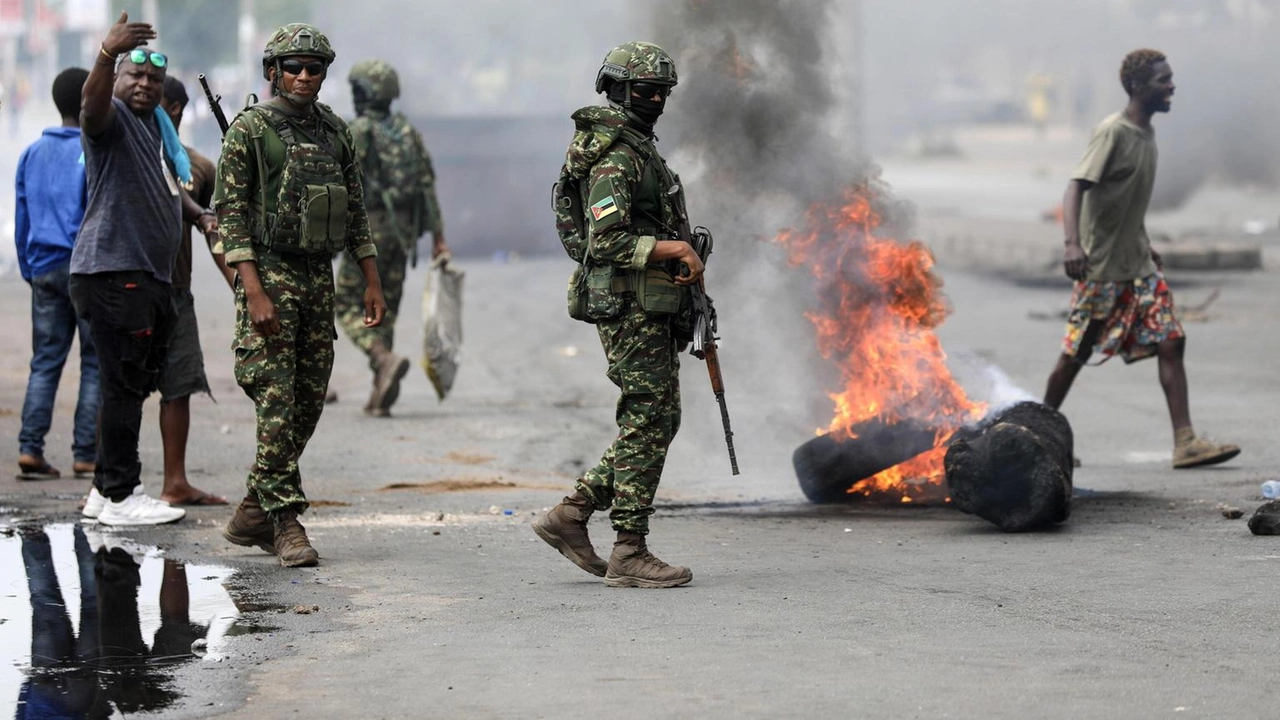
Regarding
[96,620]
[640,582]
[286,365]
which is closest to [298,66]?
[286,365]

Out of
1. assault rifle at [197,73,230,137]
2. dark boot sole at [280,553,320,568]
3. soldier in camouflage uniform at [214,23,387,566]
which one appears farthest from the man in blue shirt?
dark boot sole at [280,553,320,568]

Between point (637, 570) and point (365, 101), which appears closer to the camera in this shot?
point (637, 570)

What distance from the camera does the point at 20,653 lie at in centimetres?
472

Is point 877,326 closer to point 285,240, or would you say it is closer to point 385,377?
point 285,240

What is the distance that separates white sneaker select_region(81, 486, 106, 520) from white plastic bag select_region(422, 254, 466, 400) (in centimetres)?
337

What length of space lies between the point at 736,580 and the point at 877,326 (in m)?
1.91

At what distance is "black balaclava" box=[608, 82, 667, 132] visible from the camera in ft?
17.6

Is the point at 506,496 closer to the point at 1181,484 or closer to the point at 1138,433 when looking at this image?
the point at 1181,484

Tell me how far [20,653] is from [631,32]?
15.3ft

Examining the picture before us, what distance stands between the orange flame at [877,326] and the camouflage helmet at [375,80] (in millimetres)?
3429

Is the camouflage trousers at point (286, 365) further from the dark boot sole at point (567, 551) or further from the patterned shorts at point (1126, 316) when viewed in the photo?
the patterned shorts at point (1126, 316)

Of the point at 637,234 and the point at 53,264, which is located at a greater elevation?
the point at 637,234

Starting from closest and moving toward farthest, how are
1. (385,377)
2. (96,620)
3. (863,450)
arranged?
(96,620), (863,450), (385,377)

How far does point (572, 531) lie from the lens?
5.59 m
